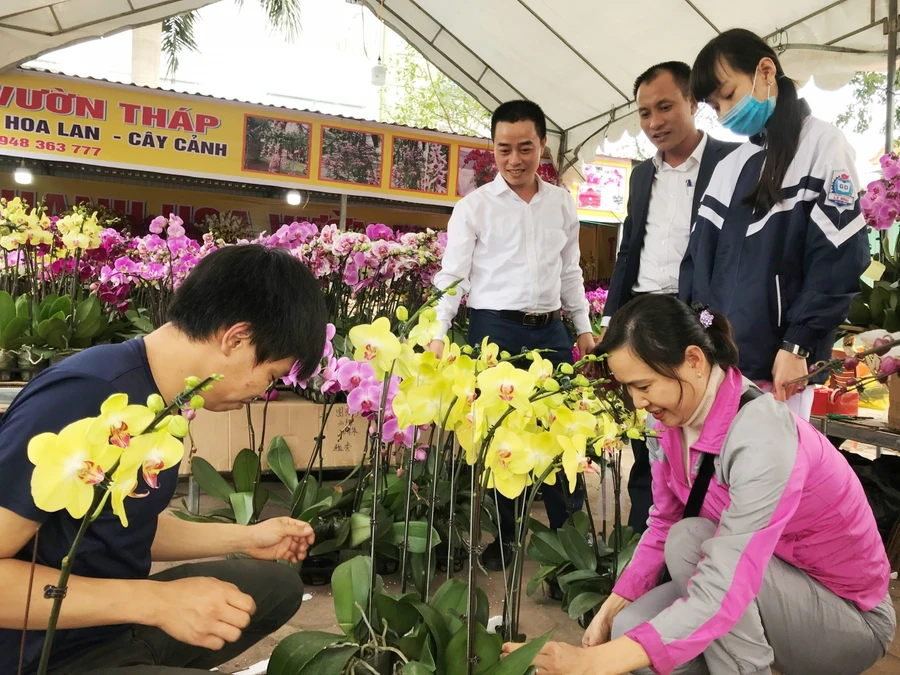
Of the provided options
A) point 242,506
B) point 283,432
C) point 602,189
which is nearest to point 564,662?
point 242,506

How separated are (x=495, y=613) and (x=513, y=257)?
108 cm

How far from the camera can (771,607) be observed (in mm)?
1244

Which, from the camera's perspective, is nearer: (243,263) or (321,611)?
(243,263)

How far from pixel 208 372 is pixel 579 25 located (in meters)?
5.01

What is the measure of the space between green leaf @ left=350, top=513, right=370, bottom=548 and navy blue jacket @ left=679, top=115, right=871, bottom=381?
3.57 feet

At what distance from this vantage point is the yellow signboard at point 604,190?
7.77 m

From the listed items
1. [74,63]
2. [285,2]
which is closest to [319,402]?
[285,2]

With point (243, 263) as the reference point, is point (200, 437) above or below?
below

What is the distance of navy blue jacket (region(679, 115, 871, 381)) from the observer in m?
1.63

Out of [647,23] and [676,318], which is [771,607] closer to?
[676,318]

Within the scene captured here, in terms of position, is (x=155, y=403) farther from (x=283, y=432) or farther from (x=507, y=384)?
(x=283, y=432)

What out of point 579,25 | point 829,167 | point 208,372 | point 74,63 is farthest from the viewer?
point 74,63

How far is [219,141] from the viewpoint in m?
6.17

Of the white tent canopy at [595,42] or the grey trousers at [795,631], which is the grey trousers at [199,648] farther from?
the white tent canopy at [595,42]
